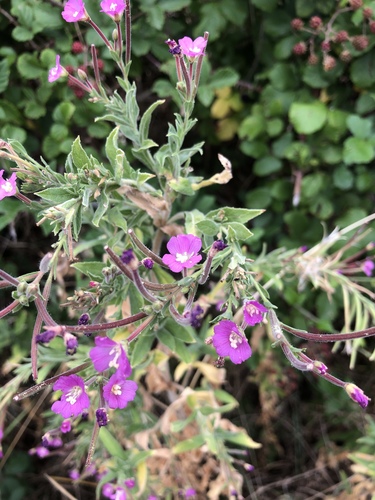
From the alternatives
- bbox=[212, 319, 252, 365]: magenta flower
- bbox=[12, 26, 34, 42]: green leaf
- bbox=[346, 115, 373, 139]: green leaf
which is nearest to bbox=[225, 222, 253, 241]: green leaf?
bbox=[212, 319, 252, 365]: magenta flower

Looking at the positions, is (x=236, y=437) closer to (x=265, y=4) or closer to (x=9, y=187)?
(x=9, y=187)

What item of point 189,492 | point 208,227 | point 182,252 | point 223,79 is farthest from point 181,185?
point 189,492

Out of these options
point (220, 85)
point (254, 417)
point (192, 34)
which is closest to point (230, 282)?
point (220, 85)

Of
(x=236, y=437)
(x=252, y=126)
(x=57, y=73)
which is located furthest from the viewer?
(x=252, y=126)

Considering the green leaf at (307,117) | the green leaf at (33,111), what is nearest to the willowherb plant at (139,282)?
the green leaf at (33,111)

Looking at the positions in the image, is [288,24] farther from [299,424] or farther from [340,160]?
[299,424]

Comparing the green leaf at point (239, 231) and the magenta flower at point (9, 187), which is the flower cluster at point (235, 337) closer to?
the green leaf at point (239, 231)
